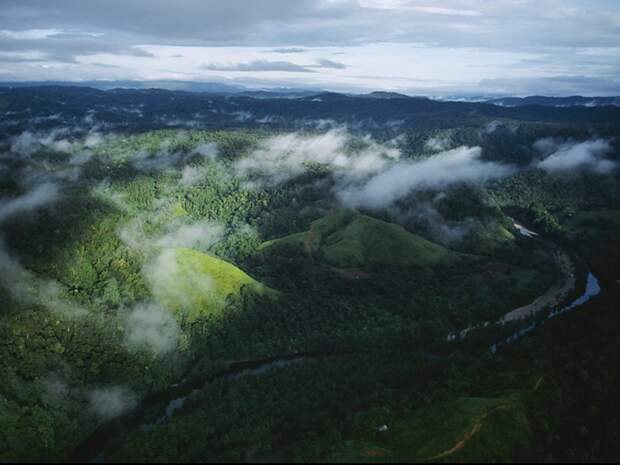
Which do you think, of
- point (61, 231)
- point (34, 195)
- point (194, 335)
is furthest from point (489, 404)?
point (34, 195)

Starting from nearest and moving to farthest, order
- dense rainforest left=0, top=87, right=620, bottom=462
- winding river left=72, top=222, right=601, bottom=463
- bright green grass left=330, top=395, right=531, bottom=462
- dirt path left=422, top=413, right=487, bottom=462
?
1. dirt path left=422, top=413, right=487, bottom=462
2. bright green grass left=330, top=395, right=531, bottom=462
3. dense rainforest left=0, top=87, right=620, bottom=462
4. winding river left=72, top=222, right=601, bottom=463

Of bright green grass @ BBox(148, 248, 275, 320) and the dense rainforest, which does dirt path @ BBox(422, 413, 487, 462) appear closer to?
the dense rainforest

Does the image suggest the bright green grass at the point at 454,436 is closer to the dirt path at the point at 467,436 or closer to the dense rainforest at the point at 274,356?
the dirt path at the point at 467,436

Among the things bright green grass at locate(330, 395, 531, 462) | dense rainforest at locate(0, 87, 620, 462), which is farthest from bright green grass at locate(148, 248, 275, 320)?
bright green grass at locate(330, 395, 531, 462)

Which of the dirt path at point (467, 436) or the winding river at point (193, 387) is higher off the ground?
the dirt path at point (467, 436)

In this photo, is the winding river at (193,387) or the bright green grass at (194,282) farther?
the bright green grass at (194,282)

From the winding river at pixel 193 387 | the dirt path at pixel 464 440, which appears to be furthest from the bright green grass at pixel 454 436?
the winding river at pixel 193 387
